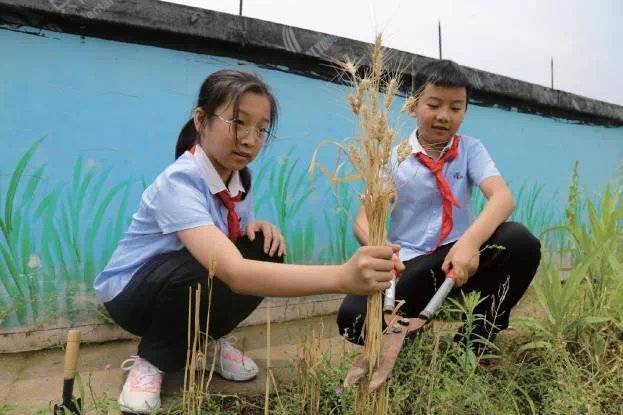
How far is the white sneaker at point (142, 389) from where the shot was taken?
151cm

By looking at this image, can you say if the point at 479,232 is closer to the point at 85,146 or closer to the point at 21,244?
the point at 85,146

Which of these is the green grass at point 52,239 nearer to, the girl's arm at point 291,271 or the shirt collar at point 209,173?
the shirt collar at point 209,173

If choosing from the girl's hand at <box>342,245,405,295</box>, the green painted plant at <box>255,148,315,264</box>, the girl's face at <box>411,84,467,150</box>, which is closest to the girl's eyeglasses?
the girl's hand at <box>342,245,405,295</box>

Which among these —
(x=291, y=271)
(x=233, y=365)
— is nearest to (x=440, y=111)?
(x=291, y=271)

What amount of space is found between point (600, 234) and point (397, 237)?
0.82m

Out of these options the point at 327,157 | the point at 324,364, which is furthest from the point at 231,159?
the point at 327,157

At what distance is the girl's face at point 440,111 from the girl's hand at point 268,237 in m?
0.77

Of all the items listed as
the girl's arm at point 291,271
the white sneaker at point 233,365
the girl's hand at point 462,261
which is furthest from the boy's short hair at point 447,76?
the white sneaker at point 233,365

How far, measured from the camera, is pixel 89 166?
85.1 inches

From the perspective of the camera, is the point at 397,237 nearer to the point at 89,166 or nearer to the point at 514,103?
the point at 89,166

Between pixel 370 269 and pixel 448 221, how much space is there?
1.07 metres

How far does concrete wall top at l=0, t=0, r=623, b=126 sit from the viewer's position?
2.06 m

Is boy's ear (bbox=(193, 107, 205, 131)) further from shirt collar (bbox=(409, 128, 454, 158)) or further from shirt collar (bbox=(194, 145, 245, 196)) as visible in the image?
shirt collar (bbox=(409, 128, 454, 158))

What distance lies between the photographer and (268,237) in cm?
185
